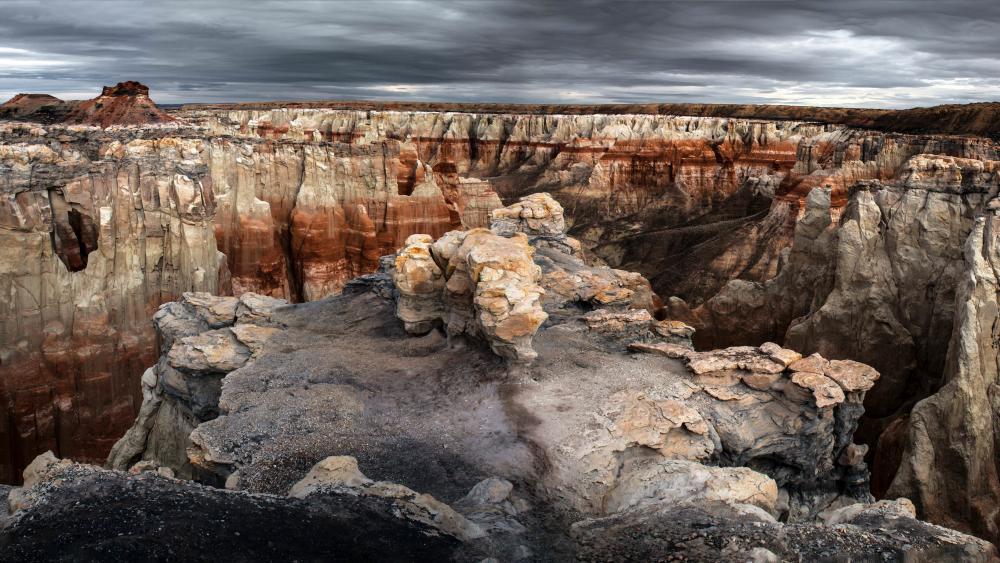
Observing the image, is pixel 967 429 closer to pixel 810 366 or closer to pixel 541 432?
pixel 810 366

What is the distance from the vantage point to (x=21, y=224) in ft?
68.9

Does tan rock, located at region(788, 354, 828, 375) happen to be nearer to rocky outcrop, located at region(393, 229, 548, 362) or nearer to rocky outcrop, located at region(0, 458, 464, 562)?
rocky outcrop, located at region(393, 229, 548, 362)

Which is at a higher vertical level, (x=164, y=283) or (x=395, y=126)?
(x=395, y=126)

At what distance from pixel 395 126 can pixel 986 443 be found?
7564 cm

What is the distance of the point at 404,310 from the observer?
59.9 ft

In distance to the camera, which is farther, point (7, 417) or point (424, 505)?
point (7, 417)

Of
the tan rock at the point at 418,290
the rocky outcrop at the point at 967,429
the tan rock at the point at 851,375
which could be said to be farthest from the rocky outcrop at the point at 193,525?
the rocky outcrop at the point at 967,429

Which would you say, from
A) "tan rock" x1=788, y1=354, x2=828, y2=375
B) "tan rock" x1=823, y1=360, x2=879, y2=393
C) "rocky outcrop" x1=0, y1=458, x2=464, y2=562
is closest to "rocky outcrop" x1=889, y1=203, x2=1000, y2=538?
"tan rock" x1=823, y1=360, x2=879, y2=393

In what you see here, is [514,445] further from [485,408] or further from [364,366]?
[364,366]

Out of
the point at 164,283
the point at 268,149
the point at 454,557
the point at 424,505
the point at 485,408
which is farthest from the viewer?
the point at 268,149

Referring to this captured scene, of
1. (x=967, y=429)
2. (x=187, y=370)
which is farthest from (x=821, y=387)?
(x=187, y=370)

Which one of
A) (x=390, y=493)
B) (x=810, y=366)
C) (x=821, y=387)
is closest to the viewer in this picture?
(x=390, y=493)

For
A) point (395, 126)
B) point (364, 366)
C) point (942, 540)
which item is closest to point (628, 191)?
point (395, 126)

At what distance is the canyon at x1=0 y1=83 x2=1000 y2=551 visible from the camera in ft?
47.3
